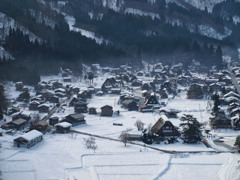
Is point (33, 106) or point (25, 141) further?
point (33, 106)

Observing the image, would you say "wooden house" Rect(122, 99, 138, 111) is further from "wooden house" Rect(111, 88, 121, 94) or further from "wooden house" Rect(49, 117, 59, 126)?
"wooden house" Rect(49, 117, 59, 126)

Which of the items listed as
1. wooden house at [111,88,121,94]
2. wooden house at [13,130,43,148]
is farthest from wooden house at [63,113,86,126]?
wooden house at [111,88,121,94]

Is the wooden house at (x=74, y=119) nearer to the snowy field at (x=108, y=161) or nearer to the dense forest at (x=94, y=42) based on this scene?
the snowy field at (x=108, y=161)

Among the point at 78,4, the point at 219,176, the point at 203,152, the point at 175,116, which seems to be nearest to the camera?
the point at 219,176

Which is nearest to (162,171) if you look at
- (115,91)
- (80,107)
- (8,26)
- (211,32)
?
(80,107)

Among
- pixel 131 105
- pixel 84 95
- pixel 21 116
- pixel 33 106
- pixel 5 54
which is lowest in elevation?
pixel 21 116

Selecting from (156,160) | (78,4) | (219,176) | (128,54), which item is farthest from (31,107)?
(78,4)

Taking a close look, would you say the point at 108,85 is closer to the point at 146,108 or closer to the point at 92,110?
the point at 146,108

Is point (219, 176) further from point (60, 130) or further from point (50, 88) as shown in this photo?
point (50, 88)

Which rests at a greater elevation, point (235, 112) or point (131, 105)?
point (131, 105)
